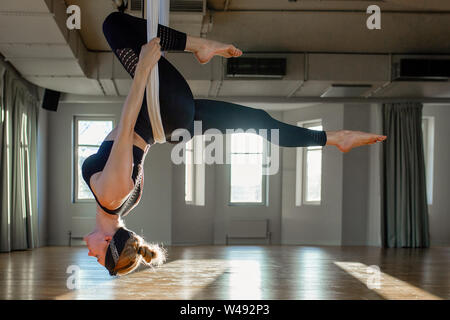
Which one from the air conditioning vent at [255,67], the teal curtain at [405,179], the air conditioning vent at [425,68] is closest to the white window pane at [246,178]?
the teal curtain at [405,179]

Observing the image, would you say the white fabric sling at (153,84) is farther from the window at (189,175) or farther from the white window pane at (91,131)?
the white window pane at (91,131)

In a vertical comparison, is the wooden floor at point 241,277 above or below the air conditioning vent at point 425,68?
below

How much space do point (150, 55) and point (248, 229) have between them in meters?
6.76

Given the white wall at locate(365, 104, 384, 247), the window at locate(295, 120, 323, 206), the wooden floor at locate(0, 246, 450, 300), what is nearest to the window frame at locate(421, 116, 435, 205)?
the white wall at locate(365, 104, 384, 247)

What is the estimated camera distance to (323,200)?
763 cm

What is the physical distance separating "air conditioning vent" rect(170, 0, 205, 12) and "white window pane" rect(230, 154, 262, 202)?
4.02 meters

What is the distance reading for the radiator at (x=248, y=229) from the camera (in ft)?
26.1

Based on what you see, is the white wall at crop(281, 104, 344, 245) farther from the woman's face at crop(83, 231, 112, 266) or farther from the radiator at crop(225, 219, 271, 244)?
the woman's face at crop(83, 231, 112, 266)

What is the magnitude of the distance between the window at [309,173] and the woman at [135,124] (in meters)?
6.18

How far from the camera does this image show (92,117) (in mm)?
7570

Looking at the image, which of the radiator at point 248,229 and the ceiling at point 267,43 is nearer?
the ceiling at point 267,43

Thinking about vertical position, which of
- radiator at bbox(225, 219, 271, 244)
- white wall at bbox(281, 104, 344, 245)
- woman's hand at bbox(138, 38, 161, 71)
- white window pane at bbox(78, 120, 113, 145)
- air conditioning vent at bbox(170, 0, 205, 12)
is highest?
air conditioning vent at bbox(170, 0, 205, 12)

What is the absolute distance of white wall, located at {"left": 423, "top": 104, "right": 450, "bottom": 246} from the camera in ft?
25.0
